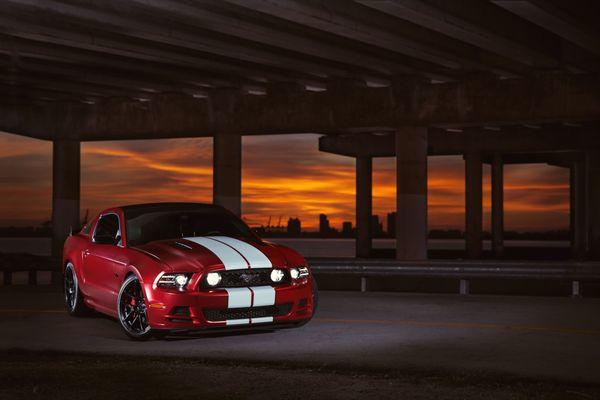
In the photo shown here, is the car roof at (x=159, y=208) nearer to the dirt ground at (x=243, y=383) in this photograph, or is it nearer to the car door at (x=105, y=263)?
the car door at (x=105, y=263)

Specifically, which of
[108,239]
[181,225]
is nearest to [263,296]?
[181,225]

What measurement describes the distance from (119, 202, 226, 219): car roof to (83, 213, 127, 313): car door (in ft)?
0.54

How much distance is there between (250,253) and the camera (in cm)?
942

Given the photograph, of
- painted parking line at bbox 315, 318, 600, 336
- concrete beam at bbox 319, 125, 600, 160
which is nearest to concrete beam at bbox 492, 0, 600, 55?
painted parking line at bbox 315, 318, 600, 336

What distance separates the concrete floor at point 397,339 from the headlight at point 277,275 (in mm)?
642

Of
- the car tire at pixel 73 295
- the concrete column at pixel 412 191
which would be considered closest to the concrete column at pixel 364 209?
the concrete column at pixel 412 191

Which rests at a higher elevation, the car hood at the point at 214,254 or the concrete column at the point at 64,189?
the concrete column at the point at 64,189

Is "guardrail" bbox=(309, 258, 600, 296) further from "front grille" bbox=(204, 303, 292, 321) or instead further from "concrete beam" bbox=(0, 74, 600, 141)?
"concrete beam" bbox=(0, 74, 600, 141)

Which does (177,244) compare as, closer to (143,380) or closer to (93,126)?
(143,380)

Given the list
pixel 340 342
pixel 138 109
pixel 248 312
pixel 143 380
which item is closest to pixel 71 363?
pixel 143 380

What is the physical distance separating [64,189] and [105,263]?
20626 millimetres

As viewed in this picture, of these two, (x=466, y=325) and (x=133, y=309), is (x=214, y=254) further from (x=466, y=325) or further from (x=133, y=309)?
(x=466, y=325)

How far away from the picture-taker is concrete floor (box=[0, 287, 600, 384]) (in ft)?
26.8

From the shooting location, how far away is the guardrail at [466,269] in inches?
580
